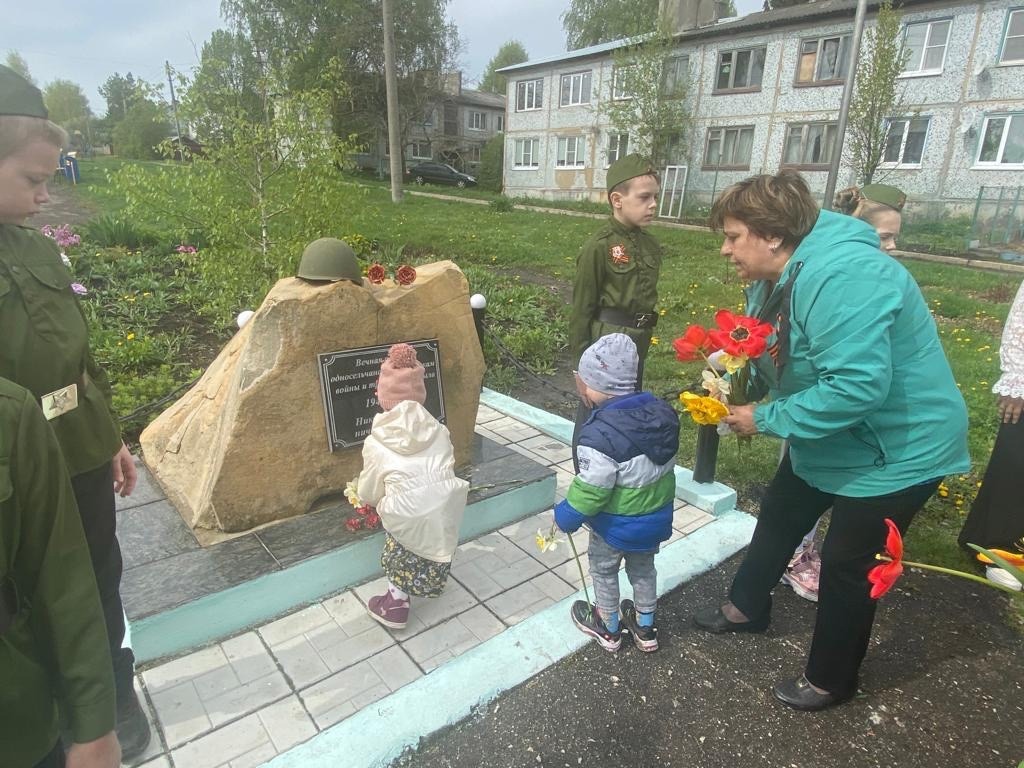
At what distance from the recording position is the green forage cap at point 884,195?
11.0ft

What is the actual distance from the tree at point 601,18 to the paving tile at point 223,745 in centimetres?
3866

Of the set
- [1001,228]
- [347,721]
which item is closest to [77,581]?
[347,721]

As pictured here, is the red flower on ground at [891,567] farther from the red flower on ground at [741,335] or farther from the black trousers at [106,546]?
the black trousers at [106,546]

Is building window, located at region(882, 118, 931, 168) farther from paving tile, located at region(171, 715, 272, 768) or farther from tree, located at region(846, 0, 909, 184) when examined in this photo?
paving tile, located at region(171, 715, 272, 768)

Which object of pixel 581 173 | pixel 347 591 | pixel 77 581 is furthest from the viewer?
pixel 581 173

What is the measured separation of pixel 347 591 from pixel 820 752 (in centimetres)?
204

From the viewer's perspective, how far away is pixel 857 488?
2.11 metres

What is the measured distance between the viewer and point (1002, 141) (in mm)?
17141

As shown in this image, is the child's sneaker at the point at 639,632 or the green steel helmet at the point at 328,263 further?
the green steel helmet at the point at 328,263

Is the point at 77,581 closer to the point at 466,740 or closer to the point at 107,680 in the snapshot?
the point at 107,680

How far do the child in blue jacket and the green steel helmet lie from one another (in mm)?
1495

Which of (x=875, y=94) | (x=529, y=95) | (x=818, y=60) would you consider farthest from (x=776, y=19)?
(x=529, y=95)

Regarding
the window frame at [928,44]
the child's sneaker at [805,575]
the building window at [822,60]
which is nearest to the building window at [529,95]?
the building window at [822,60]

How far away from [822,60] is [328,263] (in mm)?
21961
